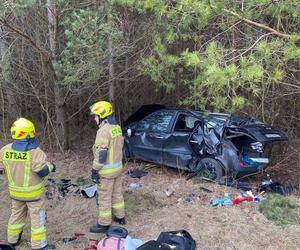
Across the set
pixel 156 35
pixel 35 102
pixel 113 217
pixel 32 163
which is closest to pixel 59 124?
pixel 35 102

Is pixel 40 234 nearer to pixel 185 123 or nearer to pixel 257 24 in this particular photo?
pixel 257 24

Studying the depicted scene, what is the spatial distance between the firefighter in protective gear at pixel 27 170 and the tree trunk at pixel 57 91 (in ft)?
16.1

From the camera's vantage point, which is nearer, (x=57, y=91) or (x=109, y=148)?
(x=109, y=148)

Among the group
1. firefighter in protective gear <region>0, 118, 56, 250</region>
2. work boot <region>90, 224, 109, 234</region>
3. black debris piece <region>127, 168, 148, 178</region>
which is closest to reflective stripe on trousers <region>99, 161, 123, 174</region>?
work boot <region>90, 224, 109, 234</region>

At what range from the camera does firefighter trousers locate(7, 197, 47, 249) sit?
563 cm

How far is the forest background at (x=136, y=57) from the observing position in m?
6.67

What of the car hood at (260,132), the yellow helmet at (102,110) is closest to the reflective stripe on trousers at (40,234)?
the yellow helmet at (102,110)

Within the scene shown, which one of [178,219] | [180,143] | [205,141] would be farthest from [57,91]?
[178,219]

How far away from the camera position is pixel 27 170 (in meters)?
5.50

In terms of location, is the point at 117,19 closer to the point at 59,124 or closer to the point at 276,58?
the point at 59,124

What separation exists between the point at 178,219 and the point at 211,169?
2.31 m

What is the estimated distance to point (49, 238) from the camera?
632 cm

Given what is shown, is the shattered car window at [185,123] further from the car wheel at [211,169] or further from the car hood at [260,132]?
the car hood at [260,132]

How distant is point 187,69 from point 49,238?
5.90 metres
